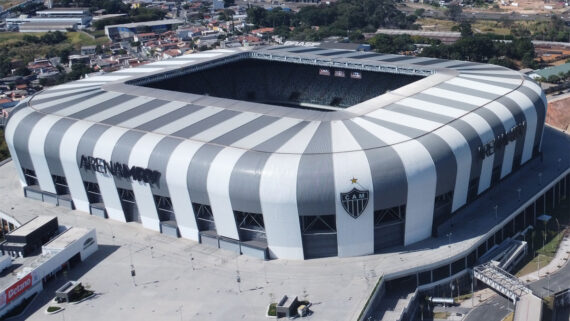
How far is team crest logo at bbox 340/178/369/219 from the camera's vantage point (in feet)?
217

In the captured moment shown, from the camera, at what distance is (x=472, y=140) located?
75000 millimetres

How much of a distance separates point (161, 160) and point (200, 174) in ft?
20.5

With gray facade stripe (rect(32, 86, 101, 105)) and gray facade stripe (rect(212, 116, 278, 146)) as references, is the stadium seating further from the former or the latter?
gray facade stripe (rect(212, 116, 278, 146))

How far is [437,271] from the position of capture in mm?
67625

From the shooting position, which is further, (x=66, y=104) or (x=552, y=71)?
(x=552, y=71)

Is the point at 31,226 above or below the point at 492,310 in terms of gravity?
above

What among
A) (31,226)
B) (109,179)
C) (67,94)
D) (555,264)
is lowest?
(555,264)

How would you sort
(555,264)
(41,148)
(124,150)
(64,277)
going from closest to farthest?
(64,277) < (555,264) < (124,150) < (41,148)

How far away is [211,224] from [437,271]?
2763cm

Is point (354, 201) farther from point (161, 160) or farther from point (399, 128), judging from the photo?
point (161, 160)

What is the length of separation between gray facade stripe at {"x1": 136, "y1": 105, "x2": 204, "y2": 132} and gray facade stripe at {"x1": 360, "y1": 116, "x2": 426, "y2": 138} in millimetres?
25314

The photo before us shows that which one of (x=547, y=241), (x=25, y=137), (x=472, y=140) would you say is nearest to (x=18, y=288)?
(x=25, y=137)

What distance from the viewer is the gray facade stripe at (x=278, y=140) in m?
70.9

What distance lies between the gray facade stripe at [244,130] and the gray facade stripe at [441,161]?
67.9ft
